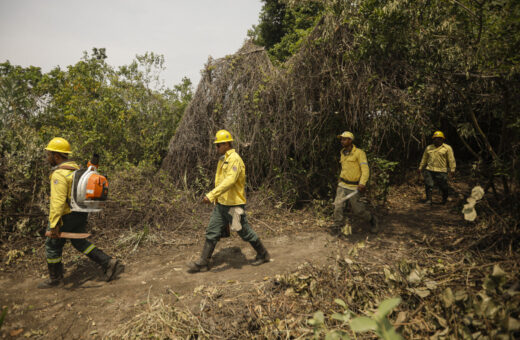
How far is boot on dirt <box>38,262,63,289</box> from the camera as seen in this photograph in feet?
11.9

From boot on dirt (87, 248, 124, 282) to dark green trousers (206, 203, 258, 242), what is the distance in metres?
1.40

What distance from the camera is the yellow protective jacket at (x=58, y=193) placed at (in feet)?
11.2

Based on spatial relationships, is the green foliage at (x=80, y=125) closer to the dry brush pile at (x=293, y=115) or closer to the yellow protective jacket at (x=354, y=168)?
the dry brush pile at (x=293, y=115)

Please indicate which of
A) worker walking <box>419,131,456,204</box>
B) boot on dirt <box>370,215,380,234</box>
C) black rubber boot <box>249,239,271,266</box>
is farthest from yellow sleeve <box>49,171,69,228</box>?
worker walking <box>419,131,456,204</box>

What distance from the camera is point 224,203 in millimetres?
3754

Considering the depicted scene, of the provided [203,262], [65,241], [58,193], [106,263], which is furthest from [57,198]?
[203,262]

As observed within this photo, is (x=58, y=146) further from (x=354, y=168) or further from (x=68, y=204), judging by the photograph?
(x=354, y=168)

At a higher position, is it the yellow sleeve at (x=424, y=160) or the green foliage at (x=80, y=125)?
the green foliage at (x=80, y=125)

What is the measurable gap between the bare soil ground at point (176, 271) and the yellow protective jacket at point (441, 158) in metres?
1.02

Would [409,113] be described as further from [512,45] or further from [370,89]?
[512,45]

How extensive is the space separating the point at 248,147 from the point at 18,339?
4.93 meters

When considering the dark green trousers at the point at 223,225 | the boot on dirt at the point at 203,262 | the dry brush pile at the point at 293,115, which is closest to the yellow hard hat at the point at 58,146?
the dark green trousers at the point at 223,225

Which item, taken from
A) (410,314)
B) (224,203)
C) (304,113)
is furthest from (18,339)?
(304,113)

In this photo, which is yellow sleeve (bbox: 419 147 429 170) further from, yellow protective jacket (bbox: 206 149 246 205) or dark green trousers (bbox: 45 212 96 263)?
dark green trousers (bbox: 45 212 96 263)
